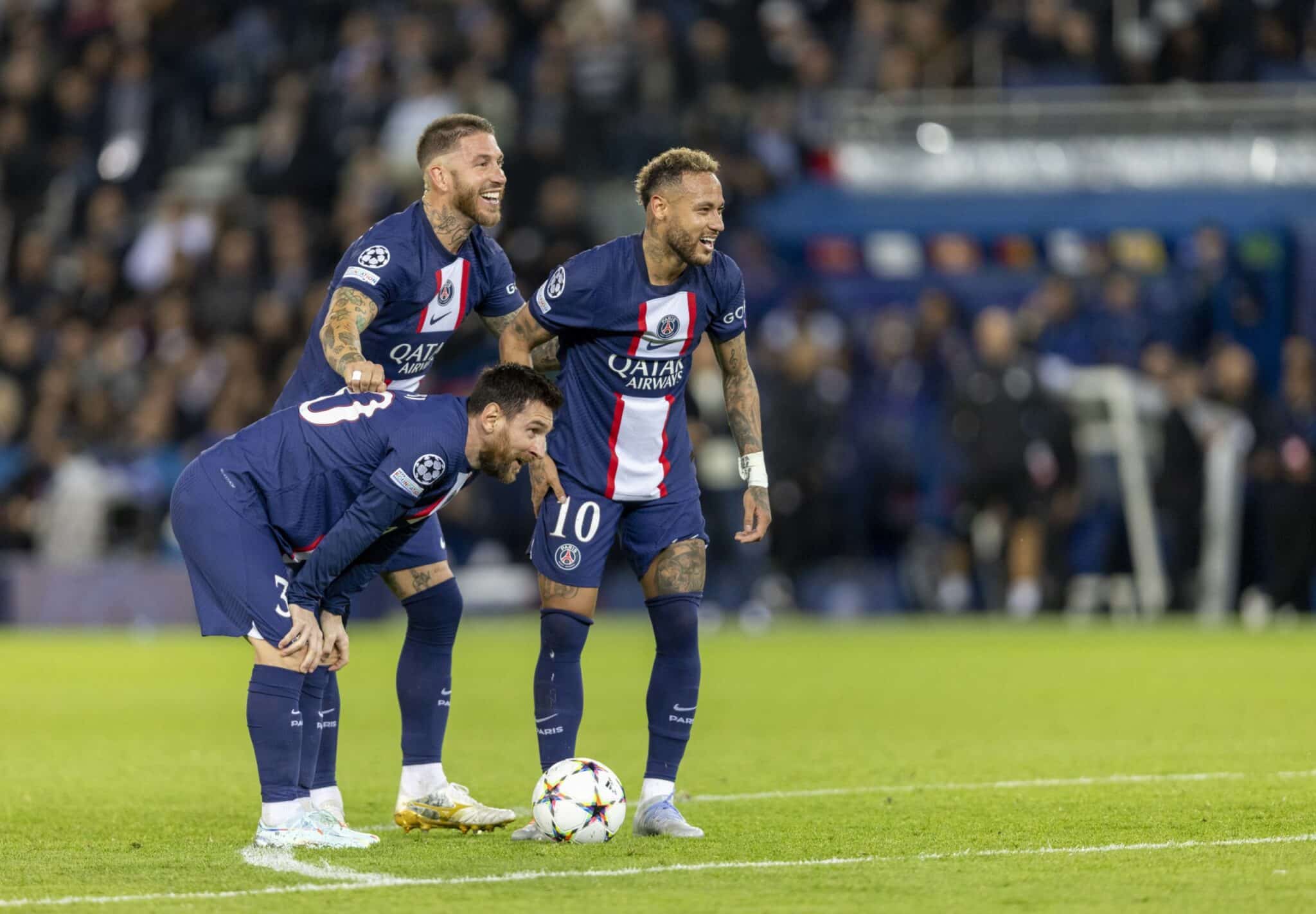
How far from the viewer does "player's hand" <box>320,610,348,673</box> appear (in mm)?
6789

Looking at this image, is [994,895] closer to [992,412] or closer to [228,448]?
[228,448]

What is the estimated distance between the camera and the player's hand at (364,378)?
6.85 m

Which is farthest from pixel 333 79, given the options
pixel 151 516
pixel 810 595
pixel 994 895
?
pixel 994 895

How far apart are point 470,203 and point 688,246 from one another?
87cm

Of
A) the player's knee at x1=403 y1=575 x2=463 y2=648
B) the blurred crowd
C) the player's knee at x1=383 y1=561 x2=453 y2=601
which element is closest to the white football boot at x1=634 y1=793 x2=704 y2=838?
the player's knee at x1=403 y1=575 x2=463 y2=648

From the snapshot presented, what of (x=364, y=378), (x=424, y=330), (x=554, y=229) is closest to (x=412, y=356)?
(x=424, y=330)

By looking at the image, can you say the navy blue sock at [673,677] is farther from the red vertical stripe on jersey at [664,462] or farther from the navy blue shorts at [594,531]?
the red vertical stripe on jersey at [664,462]

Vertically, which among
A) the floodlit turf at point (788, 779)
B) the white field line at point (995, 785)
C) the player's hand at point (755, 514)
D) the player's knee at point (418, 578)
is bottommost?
the white field line at point (995, 785)

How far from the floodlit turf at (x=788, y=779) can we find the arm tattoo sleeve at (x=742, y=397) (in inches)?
54.1

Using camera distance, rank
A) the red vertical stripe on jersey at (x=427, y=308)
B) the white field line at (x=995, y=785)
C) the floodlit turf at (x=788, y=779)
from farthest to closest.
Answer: the white field line at (x=995, y=785) → the red vertical stripe on jersey at (x=427, y=308) → the floodlit turf at (x=788, y=779)

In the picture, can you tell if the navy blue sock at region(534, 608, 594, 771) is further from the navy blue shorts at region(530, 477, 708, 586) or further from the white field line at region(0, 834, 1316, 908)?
the white field line at region(0, 834, 1316, 908)

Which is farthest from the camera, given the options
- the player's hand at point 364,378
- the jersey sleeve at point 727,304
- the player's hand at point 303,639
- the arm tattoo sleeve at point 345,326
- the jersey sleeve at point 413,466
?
the jersey sleeve at point 727,304

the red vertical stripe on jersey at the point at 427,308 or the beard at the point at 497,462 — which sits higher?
the red vertical stripe on jersey at the point at 427,308

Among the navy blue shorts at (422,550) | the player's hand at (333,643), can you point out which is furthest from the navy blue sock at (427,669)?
the player's hand at (333,643)
